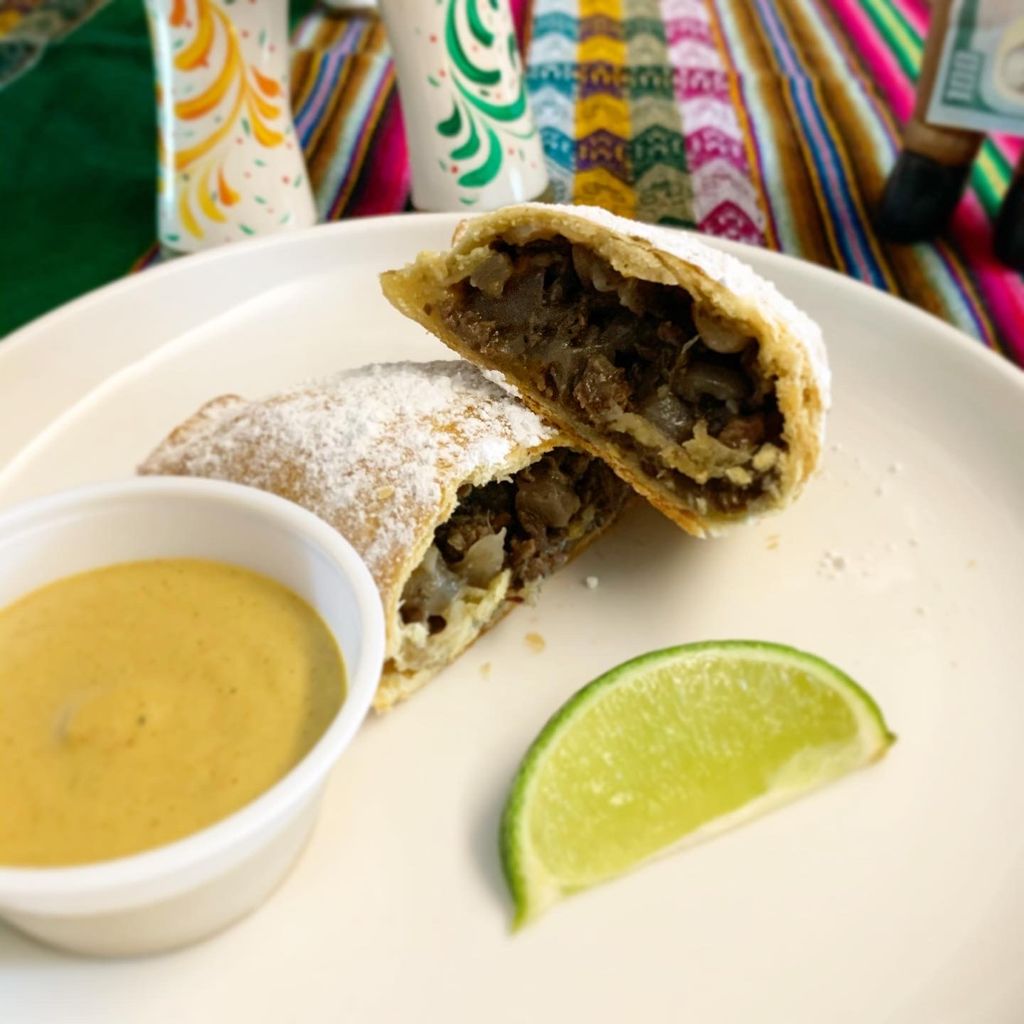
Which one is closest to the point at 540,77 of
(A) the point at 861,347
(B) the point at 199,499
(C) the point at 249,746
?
(A) the point at 861,347

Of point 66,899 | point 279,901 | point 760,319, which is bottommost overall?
point 279,901

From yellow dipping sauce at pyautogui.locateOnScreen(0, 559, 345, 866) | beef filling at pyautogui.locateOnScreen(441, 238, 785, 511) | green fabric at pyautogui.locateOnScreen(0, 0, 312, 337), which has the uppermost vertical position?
beef filling at pyautogui.locateOnScreen(441, 238, 785, 511)

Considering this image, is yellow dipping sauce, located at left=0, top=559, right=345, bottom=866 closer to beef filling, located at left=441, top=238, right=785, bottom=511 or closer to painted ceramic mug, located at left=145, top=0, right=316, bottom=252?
beef filling, located at left=441, top=238, right=785, bottom=511

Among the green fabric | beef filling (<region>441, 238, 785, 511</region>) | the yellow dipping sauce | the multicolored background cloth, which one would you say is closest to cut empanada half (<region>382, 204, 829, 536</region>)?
beef filling (<region>441, 238, 785, 511</region>)

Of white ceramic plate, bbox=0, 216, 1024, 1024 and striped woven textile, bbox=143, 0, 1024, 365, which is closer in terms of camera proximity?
white ceramic plate, bbox=0, 216, 1024, 1024

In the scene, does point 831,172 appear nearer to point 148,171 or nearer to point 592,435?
point 592,435

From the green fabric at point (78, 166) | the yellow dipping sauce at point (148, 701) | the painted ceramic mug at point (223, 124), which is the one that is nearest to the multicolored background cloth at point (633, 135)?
the green fabric at point (78, 166)

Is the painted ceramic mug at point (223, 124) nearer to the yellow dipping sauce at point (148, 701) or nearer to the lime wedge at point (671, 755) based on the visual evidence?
the yellow dipping sauce at point (148, 701)
